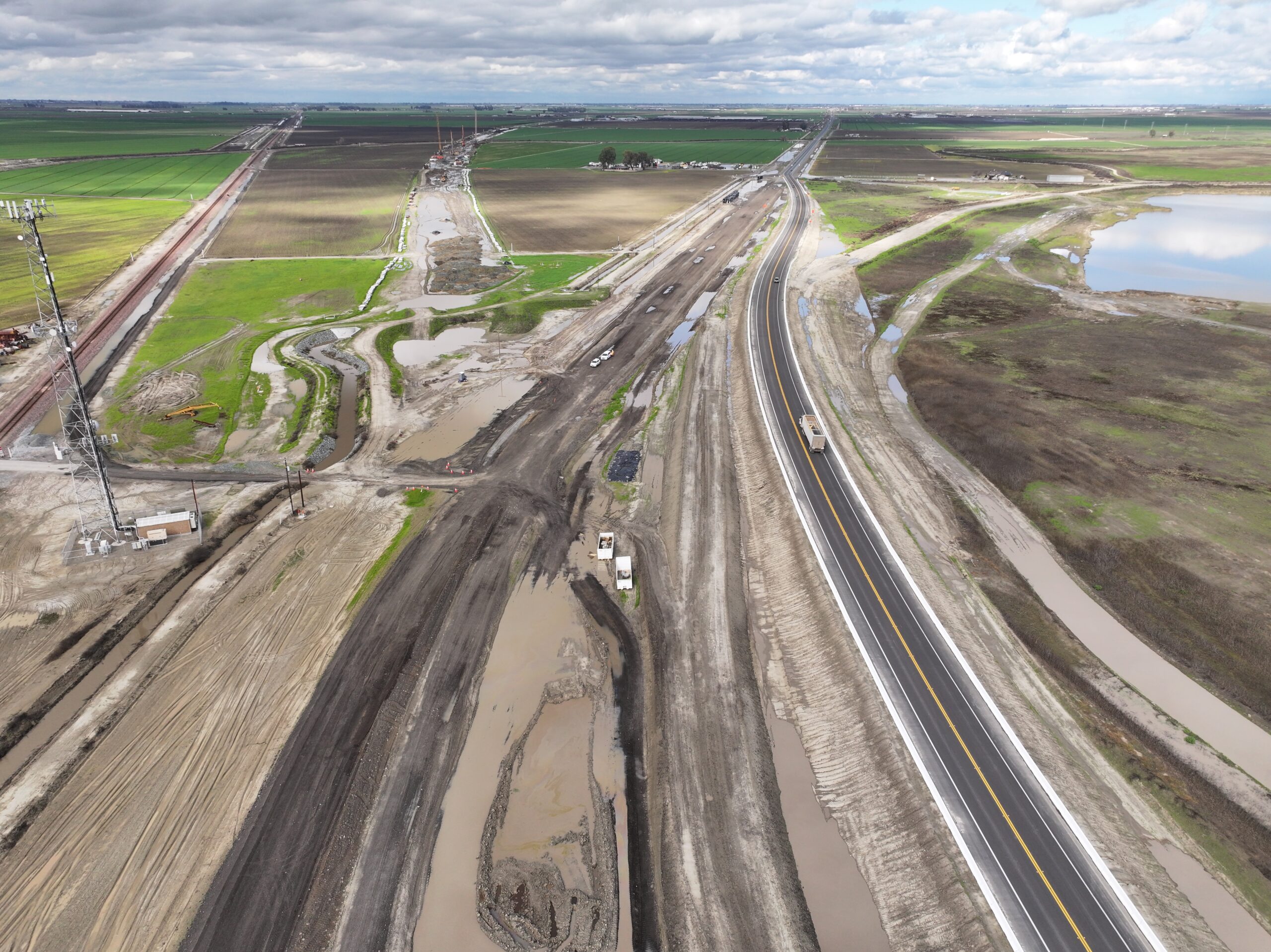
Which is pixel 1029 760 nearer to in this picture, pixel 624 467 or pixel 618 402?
pixel 624 467

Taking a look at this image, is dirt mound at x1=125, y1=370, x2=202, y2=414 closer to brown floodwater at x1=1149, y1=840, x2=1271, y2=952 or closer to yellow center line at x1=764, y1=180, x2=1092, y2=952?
yellow center line at x1=764, y1=180, x2=1092, y2=952

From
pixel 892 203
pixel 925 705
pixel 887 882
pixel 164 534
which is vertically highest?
pixel 892 203

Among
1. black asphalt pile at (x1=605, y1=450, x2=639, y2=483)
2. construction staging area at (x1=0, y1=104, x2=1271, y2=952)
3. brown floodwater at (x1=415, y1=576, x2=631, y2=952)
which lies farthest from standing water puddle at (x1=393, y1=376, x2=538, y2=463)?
brown floodwater at (x1=415, y1=576, x2=631, y2=952)

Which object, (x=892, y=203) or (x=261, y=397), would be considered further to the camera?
(x=892, y=203)

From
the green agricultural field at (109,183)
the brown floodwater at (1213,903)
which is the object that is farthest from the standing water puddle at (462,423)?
the green agricultural field at (109,183)

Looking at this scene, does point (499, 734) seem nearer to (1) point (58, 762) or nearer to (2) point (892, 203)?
(1) point (58, 762)

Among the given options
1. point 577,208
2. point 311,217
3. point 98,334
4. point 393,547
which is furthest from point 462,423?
point 577,208

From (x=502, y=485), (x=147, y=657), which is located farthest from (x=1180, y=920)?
(x=147, y=657)
